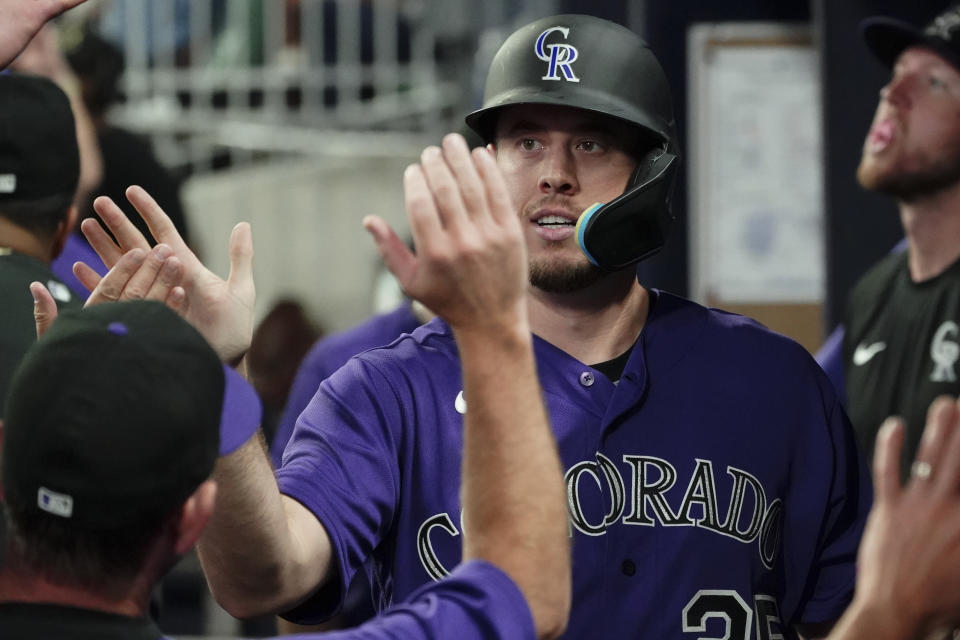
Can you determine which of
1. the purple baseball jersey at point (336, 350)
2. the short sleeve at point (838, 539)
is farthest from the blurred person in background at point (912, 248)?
the short sleeve at point (838, 539)

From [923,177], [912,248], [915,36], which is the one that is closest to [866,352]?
[912,248]

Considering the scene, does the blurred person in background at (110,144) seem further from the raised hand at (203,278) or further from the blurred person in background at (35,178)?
the raised hand at (203,278)

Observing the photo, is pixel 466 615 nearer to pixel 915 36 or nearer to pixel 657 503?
pixel 657 503

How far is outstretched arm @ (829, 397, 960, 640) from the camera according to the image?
2.04 m

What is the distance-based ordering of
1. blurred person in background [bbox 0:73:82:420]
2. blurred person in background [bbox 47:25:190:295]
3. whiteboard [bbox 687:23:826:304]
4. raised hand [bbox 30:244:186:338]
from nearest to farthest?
raised hand [bbox 30:244:186:338], blurred person in background [bbox 0:73:82:420], blurred person in background [bbox 47:25:190:295], whiteboard [bbox 687:23:826:304]

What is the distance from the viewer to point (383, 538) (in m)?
2.82

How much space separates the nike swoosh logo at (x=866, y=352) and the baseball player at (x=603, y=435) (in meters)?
1.78

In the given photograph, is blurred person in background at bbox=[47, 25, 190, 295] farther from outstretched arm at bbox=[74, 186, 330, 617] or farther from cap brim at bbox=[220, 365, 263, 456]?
cap brim at bbox=[220, 365, 263, 456]

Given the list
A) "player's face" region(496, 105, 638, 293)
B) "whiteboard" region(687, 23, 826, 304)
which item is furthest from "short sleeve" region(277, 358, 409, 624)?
"whiteboard" region(687, 23, 826, 304)

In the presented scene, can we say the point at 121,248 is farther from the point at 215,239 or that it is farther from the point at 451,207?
the point at 215,239

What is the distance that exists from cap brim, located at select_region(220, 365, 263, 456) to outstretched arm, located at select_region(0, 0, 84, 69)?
3.43ft

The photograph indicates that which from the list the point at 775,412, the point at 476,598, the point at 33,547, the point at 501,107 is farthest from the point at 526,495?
the point at 501,107

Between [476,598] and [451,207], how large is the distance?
0.50 metres

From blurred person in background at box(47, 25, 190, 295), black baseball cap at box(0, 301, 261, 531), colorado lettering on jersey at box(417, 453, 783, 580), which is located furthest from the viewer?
blurred person in background at box(47, 25, 190, 295)
